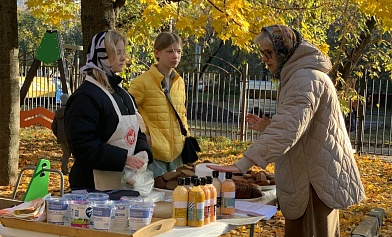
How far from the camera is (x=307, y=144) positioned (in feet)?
10.9

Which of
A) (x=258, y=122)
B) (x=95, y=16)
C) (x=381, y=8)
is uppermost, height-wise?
(x=381, y=8)

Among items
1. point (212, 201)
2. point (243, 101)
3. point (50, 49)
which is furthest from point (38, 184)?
point (243, 101)

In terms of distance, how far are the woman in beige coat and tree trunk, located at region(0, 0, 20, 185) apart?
17.0ft

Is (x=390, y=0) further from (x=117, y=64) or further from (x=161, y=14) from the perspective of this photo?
(x=117, y=64)

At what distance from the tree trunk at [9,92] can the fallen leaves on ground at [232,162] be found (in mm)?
329

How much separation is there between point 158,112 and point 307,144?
5.05ft

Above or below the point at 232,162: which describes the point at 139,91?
above

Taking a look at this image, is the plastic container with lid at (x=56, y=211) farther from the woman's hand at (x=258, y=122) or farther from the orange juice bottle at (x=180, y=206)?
the woman's hand at (x=258, y=122)

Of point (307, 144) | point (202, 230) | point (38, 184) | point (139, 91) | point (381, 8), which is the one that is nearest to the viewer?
point (202, 230)

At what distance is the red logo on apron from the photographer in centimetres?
341

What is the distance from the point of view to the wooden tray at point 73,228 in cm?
248

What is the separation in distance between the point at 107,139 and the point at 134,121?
0.24m

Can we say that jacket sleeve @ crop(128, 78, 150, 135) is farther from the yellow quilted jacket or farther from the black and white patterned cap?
the black and white patterned cap

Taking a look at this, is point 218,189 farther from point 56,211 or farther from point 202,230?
point 56,211
